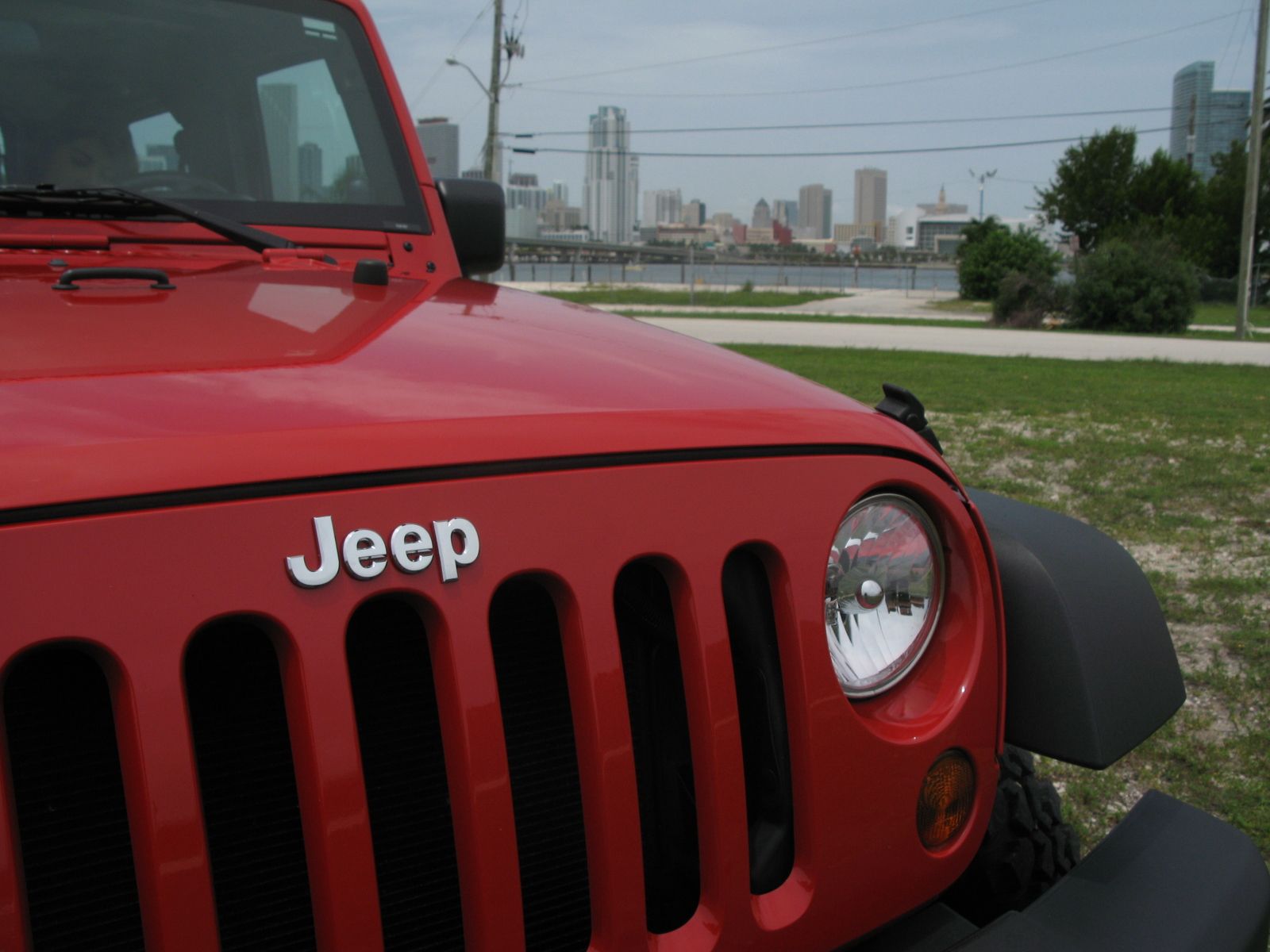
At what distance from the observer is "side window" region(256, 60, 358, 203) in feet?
8.43

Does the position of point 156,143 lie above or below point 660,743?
above

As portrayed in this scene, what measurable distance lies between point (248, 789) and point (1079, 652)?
1.05 meters

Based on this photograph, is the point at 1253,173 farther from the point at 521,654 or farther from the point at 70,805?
the point at 70,805

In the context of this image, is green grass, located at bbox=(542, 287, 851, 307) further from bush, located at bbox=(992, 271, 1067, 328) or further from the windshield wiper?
the windshield wiper

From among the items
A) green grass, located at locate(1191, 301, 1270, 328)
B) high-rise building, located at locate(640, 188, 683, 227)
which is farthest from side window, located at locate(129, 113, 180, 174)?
high-rise building, located at locate(640, 188, 683, 227)

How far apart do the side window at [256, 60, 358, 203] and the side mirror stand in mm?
192

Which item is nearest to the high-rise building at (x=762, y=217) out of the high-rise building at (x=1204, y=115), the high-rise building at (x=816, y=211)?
the high-rise building at (x=816, y=211)

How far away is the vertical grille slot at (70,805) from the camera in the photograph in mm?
1033

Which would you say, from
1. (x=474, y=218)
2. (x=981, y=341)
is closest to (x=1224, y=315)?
(x=981, y=341)

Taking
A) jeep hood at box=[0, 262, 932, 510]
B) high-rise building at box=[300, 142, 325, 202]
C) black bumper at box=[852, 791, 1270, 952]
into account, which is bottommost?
black bumper at box=[852, 791, 1270, 952]

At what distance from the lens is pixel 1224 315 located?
99.7 feet

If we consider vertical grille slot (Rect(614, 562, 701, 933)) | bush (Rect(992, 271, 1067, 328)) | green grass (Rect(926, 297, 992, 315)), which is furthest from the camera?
green grass (Rect(926, 297, 992, 315))

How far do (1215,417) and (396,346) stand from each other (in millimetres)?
8950

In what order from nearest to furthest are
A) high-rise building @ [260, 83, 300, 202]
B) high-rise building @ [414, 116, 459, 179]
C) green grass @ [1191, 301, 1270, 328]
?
high-rise building @ [260, 83, 300, 202] < high-rise building @ [414, 116, 459, 179] < green grass @ [1191, 301, 1270, 328]
